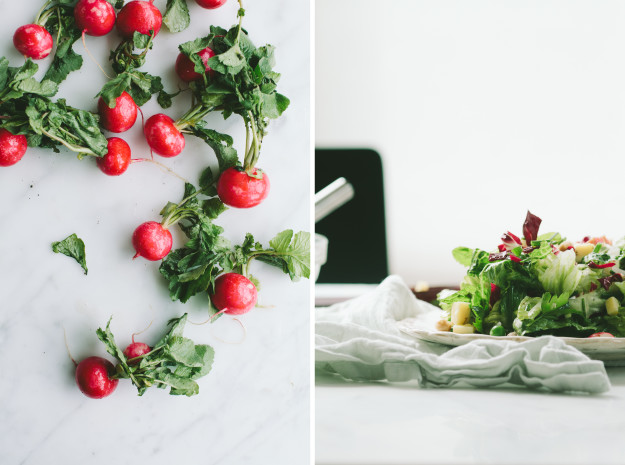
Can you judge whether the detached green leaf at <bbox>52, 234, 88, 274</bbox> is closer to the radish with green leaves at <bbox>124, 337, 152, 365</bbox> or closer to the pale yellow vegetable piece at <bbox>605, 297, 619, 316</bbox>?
the radish with green leaves at <bbox>124, 337, 152, 365</bbox>

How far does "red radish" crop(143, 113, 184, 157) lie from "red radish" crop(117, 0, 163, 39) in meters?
0.09

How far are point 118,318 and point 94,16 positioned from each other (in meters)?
0.30

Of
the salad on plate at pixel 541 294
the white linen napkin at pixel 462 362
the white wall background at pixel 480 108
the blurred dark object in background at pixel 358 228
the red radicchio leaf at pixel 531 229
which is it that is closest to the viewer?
the white linen napkin at pixel 462 362

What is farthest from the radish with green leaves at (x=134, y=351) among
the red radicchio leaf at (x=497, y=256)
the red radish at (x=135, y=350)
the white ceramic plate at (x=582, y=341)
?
the red radicchio leaf at (x=497, y=256)

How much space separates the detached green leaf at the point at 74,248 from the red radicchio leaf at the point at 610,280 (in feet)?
2.37

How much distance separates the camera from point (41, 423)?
0.56m

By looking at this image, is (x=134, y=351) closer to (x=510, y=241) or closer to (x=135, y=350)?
(x=135, y=350)

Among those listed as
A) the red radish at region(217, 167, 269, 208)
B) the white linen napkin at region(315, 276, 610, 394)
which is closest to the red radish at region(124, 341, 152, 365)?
the red radish at region(217, 167, 269, 208)

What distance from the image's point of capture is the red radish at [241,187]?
0.54 meters

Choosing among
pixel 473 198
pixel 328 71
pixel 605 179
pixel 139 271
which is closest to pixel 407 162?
pixel 473 198

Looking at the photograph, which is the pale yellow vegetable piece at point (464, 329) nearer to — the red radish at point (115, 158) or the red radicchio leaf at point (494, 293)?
the red radicchio leaf at point (494, 293)

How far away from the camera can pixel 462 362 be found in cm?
72

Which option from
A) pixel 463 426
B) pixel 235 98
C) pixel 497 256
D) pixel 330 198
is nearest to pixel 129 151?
pixel 235 98

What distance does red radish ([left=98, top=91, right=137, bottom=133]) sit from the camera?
0.53m
